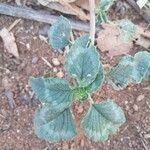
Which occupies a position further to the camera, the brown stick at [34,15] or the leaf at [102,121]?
the brown stick at [34,15]

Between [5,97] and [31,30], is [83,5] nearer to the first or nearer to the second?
[31,30]

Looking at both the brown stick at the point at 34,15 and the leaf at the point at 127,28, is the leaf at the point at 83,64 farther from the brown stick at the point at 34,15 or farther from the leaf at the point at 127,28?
the brown stick at the point at 34,15

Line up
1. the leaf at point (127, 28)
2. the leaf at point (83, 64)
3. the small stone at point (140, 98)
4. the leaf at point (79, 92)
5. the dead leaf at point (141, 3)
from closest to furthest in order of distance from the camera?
the leaf at point (83, 64) < the leaf at point (79, 92) < the leaf at point (127, 28) < the small stone at point (140, 98) < the dead leaf at point (141, 3)

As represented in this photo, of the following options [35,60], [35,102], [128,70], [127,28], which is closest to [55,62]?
[35,60]

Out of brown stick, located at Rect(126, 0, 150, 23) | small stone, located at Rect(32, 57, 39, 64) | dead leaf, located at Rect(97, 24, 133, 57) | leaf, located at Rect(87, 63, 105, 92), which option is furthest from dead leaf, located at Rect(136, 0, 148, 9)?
leaf, located at Rect(87, 63, 105, 92)

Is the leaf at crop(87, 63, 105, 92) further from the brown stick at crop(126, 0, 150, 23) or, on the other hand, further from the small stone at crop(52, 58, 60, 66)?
the brown stick at crop(126, 0, 150, 23)

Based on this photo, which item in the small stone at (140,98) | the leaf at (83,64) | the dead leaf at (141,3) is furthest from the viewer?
the dead leaf at (141,3)

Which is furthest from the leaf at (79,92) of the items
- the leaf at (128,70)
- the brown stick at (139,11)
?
the brown stick at (139,11)
